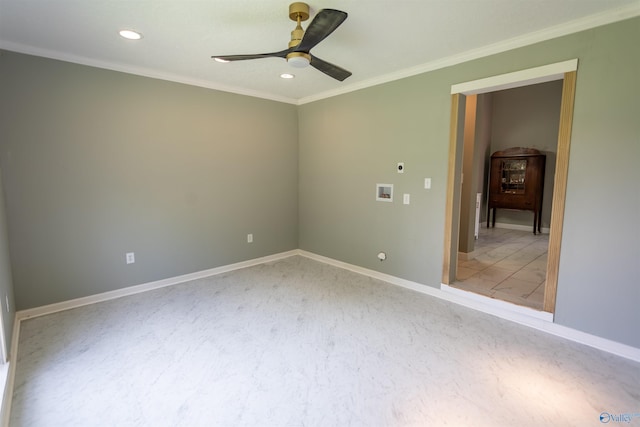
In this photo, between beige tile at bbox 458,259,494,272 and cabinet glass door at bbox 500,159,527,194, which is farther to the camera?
cabinet glass door at bbox 500,159,527,194

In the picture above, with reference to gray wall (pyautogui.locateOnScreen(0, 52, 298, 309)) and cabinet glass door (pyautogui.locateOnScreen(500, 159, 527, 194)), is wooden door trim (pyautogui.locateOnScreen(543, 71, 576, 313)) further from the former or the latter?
cabinet glass door (pyautogui.locateOnScreen(500, 159, 527, 194))

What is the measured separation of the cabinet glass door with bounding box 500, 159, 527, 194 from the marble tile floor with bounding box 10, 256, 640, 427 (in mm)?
4765

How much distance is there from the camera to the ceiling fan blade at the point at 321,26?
165 cm

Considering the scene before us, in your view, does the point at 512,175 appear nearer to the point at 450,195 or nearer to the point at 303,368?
the point at 450,195

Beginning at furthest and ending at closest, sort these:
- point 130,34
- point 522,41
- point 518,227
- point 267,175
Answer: point 518,227
point 267,175
point 522,41
point 130,34

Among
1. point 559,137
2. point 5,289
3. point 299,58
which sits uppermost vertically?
point 299,58

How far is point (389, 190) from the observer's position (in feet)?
12.3

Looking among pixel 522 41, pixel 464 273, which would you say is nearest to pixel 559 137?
pixel 522 41

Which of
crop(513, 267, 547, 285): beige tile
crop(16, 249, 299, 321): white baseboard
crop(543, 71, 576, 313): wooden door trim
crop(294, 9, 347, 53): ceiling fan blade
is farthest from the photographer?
crop(513, 267, 547, 285): beige tile

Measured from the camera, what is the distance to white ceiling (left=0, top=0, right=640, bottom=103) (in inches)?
81.0

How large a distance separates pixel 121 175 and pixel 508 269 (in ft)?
15.7

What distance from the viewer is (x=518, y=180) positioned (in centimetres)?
662

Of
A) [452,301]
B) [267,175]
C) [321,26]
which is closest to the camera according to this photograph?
[321,26]

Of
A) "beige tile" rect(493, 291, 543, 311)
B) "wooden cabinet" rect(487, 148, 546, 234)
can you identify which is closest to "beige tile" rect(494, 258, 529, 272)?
"beige tile" rect(493, 291, 543, 311)
